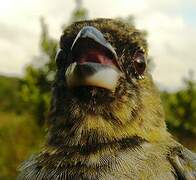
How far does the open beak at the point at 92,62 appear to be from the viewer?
4074 millimetres

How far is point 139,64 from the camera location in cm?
466

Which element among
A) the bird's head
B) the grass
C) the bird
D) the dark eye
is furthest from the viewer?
the grass

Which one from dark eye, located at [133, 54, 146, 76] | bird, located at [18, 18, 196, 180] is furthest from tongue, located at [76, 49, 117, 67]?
dark eye, located at [133, 54, 146, 76]

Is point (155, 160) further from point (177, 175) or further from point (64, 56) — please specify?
point (64, 56)

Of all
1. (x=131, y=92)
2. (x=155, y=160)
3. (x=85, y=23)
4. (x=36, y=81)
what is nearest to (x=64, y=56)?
(x=85, y=23)

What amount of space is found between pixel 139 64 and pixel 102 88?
58 cm

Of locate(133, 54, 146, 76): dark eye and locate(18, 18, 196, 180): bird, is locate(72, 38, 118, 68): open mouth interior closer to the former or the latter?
locate(18, 18, 196, 180): bird

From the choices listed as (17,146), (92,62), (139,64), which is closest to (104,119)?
(92,62)

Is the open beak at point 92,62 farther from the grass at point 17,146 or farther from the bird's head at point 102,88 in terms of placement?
the grass at point 17,146

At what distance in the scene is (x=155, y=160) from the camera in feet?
13.6

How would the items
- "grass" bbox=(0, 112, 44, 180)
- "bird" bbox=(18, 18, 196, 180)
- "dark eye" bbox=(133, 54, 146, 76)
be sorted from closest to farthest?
"bird" bbox=(18, 18, 196, 180) → "dark eye" bbox=(133, 54, 146, 76) → "grass" bbox=(0, 112, 44, 180)

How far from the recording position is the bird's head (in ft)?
13.7

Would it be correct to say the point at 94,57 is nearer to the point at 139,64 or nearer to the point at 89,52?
the point at 89,52

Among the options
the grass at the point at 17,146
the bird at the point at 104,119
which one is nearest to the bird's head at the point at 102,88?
the bird at the point at 104,119
